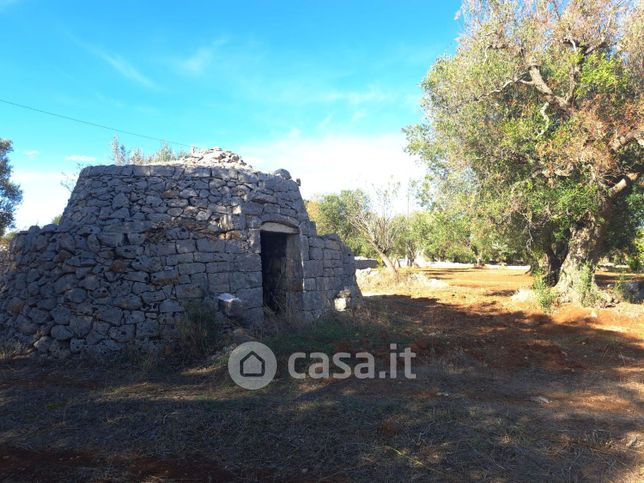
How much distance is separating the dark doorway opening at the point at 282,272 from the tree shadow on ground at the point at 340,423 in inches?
134

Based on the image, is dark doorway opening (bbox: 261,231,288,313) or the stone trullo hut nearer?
the stone trullo hut

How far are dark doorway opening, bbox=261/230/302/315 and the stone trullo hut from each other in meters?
0.35

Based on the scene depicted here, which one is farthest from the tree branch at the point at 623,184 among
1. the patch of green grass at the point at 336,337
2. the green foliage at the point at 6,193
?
the green foliage at the point at 6,193

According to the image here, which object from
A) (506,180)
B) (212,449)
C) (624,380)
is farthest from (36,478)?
(506,180)

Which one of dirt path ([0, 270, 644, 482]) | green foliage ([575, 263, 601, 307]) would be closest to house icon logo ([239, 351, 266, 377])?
dirt path ([0, 270, 644, 482])

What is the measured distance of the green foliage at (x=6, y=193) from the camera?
846 inches

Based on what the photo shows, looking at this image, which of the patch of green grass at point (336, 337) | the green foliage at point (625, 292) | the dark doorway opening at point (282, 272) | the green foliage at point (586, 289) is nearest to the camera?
the patch of green grass at point (336, 337)

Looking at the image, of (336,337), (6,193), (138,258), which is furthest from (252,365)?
(6,193)

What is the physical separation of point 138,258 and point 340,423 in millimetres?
4669

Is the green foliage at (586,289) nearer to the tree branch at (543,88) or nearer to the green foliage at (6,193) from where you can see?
the tree branch at (543,88)

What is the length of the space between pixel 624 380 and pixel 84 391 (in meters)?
7.17

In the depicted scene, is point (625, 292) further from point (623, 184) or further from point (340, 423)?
point (340, 423)

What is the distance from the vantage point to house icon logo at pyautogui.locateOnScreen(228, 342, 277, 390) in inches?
226

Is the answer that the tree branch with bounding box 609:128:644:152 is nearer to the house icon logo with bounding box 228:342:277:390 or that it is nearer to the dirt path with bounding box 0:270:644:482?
the dirt path with bounding box 0:270:644:482
